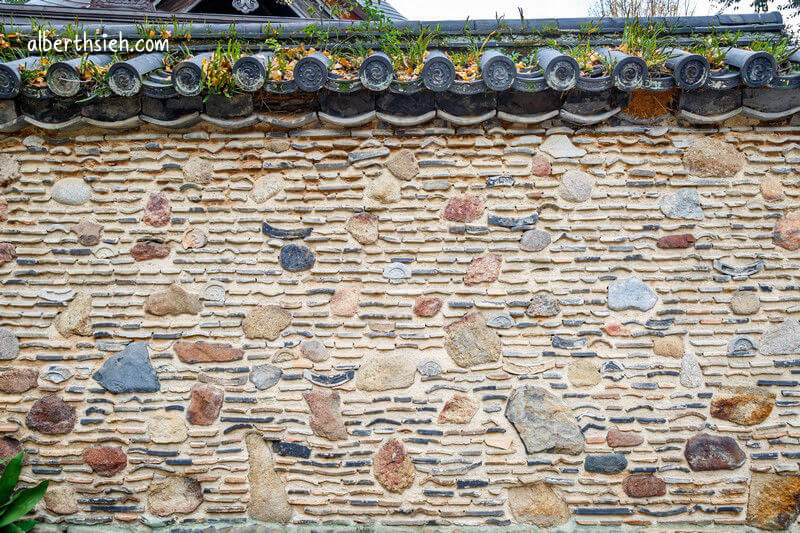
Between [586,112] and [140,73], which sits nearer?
[140,73]

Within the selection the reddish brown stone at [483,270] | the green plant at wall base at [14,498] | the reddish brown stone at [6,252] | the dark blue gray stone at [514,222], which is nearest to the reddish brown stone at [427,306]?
the reddish brown stone at [483,270]

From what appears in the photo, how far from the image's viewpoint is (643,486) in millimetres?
2756

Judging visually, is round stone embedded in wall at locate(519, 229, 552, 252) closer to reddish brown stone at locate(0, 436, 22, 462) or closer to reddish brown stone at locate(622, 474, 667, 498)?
reddish brown stone at locate(622, 474, 667, 498)

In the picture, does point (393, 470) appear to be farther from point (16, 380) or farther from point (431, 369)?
point (16, 380)

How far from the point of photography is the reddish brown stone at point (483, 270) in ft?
9.25

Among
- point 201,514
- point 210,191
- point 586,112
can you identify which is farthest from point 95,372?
point 586,112

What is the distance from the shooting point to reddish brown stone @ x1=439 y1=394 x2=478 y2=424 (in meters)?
2.78

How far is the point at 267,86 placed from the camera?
8.49ft

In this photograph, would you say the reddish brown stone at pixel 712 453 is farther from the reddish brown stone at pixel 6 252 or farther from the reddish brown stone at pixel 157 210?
the reddish brown stone at pixel 6 252

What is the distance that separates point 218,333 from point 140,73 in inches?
53.1

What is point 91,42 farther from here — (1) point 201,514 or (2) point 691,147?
(2) point 691,147

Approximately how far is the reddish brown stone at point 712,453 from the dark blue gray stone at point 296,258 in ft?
7.29

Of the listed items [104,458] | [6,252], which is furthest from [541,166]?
[6,252]

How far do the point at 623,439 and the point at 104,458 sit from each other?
9.00 feet
